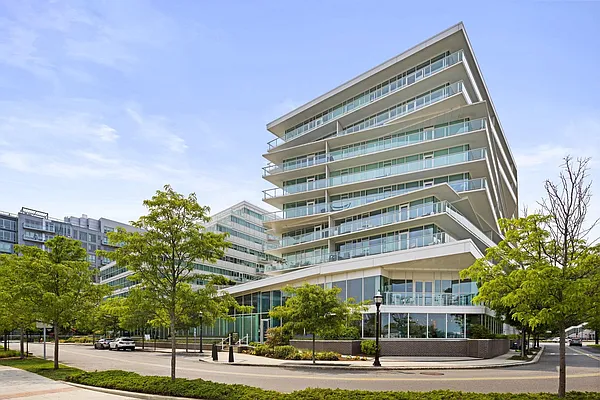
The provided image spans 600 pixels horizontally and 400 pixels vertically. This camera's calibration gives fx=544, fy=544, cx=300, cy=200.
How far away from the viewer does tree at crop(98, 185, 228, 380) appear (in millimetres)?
16859

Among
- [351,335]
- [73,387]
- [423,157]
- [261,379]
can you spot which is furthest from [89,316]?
[423,157]

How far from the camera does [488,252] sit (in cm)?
1497

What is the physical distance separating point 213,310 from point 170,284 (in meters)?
1.61

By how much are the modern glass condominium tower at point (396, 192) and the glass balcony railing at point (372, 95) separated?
0.13m

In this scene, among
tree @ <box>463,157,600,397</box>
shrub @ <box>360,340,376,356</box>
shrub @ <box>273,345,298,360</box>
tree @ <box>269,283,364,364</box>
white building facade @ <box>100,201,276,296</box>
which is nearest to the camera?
tree @ <box>463,157,600,397</box>

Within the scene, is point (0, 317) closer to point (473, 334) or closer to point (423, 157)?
point (473, 334)

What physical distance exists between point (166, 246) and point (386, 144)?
1470 inches

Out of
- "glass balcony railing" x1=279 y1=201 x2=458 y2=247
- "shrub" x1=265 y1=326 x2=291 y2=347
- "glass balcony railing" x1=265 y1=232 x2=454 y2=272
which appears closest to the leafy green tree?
"shrub" x1=265 y1=326 x2=291 y2=347

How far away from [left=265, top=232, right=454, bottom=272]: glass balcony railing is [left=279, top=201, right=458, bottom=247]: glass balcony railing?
2.14 metres

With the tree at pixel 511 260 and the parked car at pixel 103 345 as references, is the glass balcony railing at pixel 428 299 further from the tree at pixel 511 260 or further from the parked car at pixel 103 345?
the parked car at pixel 103 345

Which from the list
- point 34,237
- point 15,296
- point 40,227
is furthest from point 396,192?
point 40,227

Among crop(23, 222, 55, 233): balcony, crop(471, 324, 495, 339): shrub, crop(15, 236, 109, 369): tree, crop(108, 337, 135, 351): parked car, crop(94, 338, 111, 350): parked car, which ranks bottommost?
crop(94, 338, 111, 350): parked car

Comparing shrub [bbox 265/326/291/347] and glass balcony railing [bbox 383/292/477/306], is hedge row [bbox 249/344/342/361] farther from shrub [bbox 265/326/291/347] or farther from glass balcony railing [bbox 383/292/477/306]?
glass balcony railing [bbox 383/292/477/306]

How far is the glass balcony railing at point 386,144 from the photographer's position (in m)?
46.9
